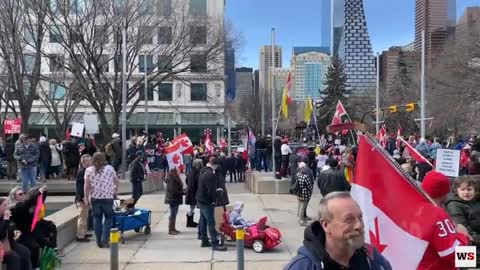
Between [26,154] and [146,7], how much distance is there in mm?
13669

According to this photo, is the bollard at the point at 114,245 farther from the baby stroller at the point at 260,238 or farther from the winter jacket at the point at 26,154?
the winter jacket at the point at 26,154

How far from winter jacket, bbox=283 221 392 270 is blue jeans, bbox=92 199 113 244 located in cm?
834

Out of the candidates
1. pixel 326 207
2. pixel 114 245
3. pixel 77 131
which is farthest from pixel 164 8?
pixel 326 207

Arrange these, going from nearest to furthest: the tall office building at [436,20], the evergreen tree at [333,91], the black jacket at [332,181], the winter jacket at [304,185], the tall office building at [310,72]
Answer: the black jacket at [332,181] → the winter jacket at [304,185] → the tall office building at [436,20] → the evergreen tree at [333,91] → the tall office building at [310,72]

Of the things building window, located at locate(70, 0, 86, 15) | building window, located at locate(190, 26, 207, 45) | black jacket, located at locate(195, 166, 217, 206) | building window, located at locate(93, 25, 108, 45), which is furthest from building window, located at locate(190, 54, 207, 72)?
black jacket, located at locate(195, 166, 217, 206)

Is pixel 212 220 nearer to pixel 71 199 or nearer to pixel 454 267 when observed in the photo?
pixel 454 267

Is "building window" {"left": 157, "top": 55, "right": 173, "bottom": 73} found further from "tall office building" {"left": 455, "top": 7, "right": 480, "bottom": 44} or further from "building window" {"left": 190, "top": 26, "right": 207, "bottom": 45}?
"tall office building" {"left": 455, "top": 7, "right": 480, "bottom": 44}

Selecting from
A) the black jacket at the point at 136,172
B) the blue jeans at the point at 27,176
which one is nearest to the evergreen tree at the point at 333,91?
the blue jeans at the point at 27,176

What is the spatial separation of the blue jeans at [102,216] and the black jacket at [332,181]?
4.23 m

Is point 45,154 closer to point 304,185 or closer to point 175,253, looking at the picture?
point 304,185

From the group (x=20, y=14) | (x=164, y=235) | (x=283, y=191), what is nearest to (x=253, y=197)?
(x=283, y=191)

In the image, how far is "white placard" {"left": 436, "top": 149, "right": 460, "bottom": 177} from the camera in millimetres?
10594

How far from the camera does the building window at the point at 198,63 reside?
3250 centimetres

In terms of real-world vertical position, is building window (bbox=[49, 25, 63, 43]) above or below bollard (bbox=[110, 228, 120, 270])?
above
